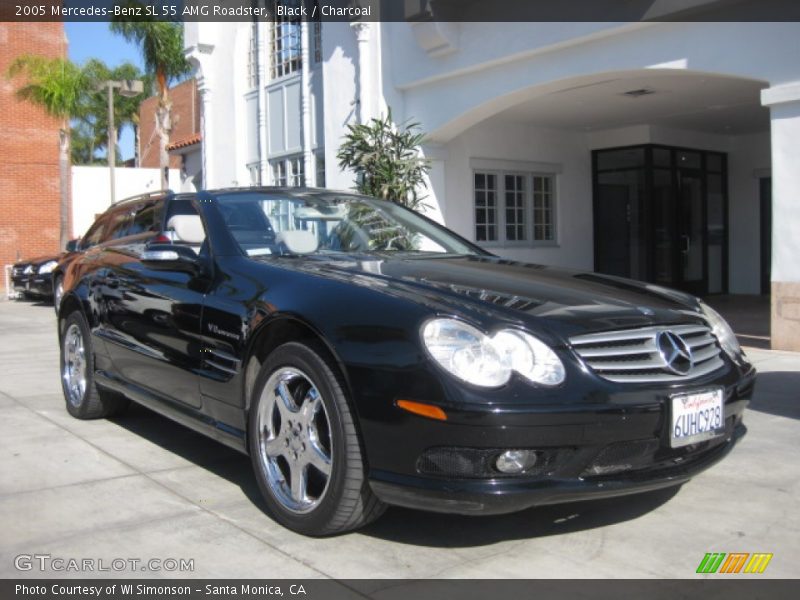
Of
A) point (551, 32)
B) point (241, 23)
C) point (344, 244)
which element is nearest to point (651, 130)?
point (551, 32)

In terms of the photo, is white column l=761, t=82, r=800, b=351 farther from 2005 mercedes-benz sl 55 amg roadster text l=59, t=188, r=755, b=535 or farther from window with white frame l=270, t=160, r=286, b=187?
window with white frame l=270, t=160, r=286, b=187

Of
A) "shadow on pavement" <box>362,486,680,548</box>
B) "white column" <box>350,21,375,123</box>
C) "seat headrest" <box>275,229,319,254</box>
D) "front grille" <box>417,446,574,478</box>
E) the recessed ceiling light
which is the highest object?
"white column" <box>350,21,375,123</box>

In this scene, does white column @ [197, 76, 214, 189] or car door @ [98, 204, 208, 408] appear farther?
white column @ [197, 76, 214, 189]

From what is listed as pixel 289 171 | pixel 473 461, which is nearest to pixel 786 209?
pixel 473 461

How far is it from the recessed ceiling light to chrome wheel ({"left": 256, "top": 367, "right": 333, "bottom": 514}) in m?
9.27

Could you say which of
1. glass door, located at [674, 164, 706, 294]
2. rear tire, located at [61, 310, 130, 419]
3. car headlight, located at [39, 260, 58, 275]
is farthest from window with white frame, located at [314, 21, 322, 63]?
rear tire, located at [61, 310, 130, 419]

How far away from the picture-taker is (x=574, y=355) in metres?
3.23

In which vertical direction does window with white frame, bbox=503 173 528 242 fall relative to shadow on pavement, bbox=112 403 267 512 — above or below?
above

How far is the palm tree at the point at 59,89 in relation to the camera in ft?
77.4

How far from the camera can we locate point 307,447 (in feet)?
11.8

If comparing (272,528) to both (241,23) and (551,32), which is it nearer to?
(551,32)

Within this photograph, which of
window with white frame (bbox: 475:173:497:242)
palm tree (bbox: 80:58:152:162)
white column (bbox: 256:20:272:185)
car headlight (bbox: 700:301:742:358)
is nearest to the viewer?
car headlight (bbox: 700:301:742:358)

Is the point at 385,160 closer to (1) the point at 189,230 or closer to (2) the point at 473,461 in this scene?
(1) the point at 189,230

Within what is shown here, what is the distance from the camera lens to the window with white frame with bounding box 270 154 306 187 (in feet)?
51.7
